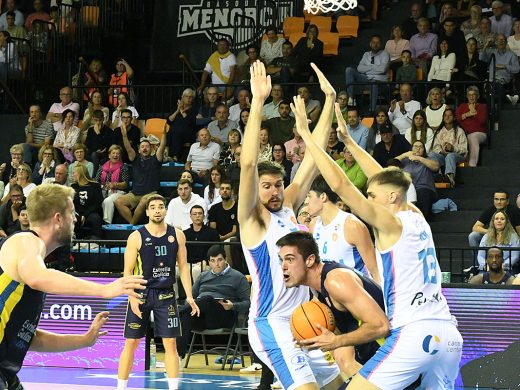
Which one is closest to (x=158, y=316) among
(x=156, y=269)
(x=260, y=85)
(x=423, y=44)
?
(x=156, y=269)

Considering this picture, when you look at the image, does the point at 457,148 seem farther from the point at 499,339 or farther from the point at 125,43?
the point at 125,43

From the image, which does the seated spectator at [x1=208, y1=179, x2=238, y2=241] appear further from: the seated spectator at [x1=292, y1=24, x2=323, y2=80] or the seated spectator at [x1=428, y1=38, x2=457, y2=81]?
the seated spectator at [x1=428, y1=38, x2=457, y2=81]

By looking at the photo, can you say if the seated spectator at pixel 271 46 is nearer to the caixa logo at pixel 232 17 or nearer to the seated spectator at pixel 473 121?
the caixa logo at pixel 232 17

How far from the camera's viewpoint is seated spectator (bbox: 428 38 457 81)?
1717 centimetres

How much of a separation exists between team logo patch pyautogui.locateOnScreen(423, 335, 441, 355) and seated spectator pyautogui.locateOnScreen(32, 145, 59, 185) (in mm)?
11783

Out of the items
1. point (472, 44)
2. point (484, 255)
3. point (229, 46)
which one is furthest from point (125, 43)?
point (484, 255)

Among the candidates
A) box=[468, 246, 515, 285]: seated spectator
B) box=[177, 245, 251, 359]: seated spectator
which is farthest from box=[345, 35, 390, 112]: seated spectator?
box=[468, 246, 515, 285]: seated spectator

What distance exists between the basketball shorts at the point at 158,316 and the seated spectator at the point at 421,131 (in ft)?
19.2

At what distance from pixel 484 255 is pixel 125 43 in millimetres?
10945

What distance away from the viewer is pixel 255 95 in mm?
6949

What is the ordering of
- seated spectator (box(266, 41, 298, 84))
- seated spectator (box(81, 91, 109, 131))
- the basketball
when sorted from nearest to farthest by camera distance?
1. the basketball
2. seated spectator (box(266, 41, 298, 84))
3. seated spectator (box(81, 91, 109, 131))

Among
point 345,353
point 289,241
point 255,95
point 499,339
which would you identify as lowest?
point 499,339

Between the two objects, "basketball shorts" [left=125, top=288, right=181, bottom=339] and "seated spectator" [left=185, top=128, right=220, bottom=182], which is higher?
"seated spectator" [left=185, top=128, right=220, bottom=182]

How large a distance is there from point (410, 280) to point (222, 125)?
1163 centimetres
